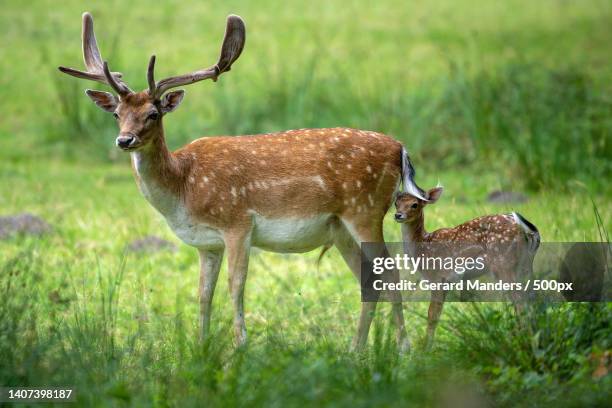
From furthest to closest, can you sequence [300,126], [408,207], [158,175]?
[300,126] → [408,207] → [158,175]

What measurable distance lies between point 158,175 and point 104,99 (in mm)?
599

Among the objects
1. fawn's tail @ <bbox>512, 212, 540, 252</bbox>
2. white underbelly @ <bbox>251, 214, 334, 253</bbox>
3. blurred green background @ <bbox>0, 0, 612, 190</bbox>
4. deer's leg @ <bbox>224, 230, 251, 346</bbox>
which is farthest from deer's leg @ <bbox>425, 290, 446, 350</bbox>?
blurred green background @ <bbox>0, 0, 612, 190</bbox>

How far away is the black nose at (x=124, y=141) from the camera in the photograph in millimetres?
6254

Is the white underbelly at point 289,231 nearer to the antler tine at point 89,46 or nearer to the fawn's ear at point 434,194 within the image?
the fawn's ear at point 434,194

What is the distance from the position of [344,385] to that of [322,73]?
1062cm

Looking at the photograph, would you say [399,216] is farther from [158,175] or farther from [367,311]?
[158,175]

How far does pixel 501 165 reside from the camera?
11.5 m

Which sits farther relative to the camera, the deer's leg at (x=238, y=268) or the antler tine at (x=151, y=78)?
the deer's leg at (x=238, y=268)

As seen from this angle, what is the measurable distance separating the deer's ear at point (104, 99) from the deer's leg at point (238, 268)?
1.06 metres

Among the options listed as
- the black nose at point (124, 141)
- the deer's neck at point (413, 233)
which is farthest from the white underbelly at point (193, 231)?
the deer's neck at point (413, 233)

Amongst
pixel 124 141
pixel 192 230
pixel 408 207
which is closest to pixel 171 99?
pixel 124 141

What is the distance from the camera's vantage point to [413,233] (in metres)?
7.02

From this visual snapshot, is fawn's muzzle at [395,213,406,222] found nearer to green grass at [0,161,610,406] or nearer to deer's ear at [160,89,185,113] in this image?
green grass at [0,161,610,406]

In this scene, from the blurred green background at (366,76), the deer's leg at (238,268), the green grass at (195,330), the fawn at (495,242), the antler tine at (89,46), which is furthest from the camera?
the blurred green background at (366,76)
